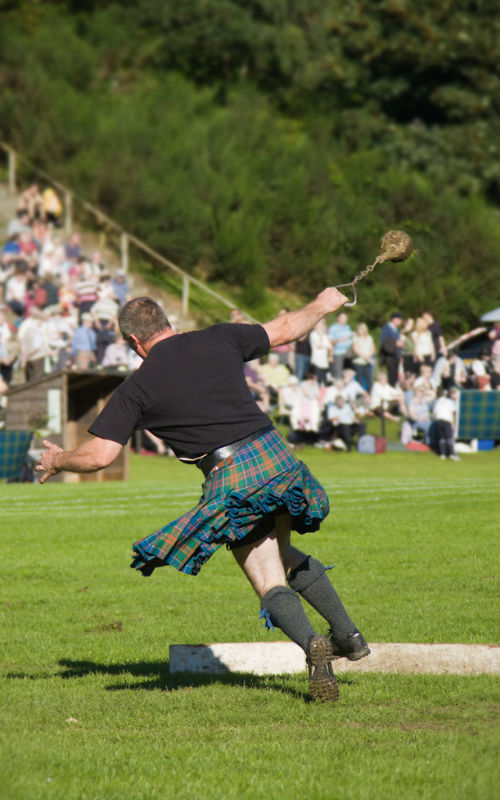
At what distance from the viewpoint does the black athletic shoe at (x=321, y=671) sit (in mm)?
3764

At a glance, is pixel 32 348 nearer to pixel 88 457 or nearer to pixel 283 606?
pixel 88 457

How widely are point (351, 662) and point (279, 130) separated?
24937 millimetres

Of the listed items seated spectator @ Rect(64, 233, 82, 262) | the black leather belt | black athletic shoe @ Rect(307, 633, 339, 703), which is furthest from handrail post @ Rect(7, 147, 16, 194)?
black athletic shoe @ Rect(307, 633, 339, 703)

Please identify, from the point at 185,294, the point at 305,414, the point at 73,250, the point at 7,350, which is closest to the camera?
the point at 7,350

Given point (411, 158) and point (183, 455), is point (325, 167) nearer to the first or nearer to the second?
point (411, 158)

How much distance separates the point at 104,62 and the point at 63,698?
29.6m

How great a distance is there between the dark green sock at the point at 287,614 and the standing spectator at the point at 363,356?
36.7 ft

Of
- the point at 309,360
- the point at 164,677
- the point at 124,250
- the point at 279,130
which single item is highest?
the point at 279,130

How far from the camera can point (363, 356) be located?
49.3ft

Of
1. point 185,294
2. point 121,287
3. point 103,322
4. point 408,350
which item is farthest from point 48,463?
point 185,294

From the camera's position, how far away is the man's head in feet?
13.2

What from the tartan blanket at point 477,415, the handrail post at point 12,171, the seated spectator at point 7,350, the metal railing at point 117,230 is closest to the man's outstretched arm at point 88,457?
the seated spectator at point 7,350

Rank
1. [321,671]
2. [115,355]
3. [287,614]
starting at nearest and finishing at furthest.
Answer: [321,671] < [287,614] < [115,355]

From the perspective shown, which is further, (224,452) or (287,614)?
(224,452)
